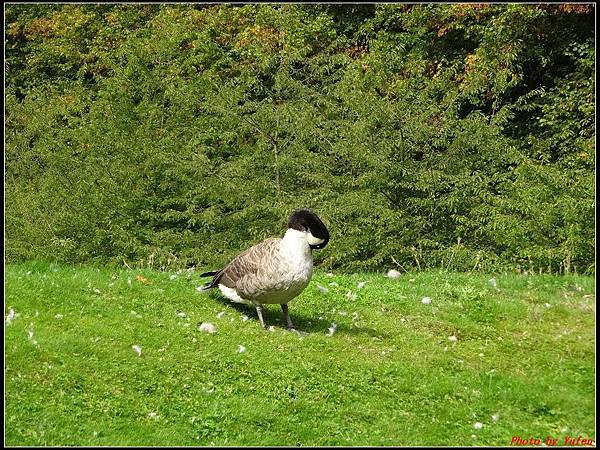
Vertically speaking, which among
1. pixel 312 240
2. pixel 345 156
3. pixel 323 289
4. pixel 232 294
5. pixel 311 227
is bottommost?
pixel 323 289

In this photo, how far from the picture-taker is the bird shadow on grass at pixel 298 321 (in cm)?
931

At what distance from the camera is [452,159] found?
17.4 m

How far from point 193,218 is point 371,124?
476 cm

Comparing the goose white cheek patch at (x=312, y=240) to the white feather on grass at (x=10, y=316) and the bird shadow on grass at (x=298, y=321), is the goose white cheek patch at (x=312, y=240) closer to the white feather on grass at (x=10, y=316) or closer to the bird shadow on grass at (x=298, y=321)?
the bird shadow on grass at (x=298, y=321)

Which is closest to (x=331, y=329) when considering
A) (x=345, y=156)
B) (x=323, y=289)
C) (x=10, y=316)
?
(x=323, y=289)

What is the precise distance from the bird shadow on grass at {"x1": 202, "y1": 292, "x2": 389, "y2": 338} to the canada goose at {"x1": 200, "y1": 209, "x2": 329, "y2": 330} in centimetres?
39

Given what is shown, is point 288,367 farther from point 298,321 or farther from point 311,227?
point 298,321

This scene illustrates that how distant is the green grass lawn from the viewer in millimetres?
6555

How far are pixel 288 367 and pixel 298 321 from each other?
197 cm

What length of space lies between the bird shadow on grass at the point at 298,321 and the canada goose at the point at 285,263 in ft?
1.27

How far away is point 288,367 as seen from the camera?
7.82 meters

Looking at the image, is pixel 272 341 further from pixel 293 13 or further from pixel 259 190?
pixel 293 13

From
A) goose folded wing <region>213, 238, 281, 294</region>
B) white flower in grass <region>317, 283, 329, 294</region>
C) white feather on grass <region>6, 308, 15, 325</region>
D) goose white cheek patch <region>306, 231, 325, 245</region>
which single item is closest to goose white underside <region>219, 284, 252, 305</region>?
goose folded wing <region>213, 238, 281, 294</region>

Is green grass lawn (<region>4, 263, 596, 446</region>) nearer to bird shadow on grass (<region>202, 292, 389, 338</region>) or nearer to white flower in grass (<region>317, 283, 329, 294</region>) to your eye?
bird shadow on grass (<region>202, 292, 389, 338</region>)
